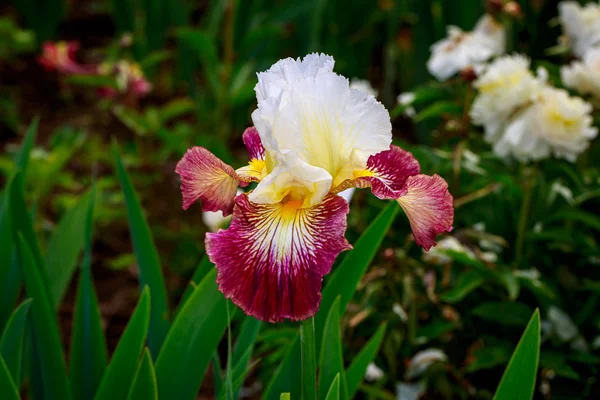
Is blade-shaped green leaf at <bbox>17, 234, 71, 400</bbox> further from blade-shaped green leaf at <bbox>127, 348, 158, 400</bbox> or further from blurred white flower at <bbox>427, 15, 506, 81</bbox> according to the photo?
blurred white flower at <bbox>427, 15, 506, 81</bbox>

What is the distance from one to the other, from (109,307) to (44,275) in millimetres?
1078

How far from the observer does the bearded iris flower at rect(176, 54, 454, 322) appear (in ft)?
2.08

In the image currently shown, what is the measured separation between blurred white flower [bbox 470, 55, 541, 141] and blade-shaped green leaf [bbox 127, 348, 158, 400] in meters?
0.87

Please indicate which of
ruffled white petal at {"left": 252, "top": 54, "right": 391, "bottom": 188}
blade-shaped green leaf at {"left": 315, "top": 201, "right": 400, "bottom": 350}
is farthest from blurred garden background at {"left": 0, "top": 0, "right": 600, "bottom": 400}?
ruffled white petal at {"left": 252, "top": 54, "right": 391, "bottom": 188}

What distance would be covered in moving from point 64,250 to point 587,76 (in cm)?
106

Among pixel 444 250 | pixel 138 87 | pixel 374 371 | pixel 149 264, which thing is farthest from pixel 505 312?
pixel 138 87

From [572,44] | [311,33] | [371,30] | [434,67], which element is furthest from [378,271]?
[371,30]

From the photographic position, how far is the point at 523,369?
79cm

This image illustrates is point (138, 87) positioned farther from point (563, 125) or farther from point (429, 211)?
point (429, 211)

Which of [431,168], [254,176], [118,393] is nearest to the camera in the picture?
[254,176]

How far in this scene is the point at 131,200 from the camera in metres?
1.10

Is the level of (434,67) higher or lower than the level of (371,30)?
higher

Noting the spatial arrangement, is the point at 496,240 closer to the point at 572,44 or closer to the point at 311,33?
the point at 572,44

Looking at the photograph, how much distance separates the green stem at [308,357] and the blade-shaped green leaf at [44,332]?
0.42 m
